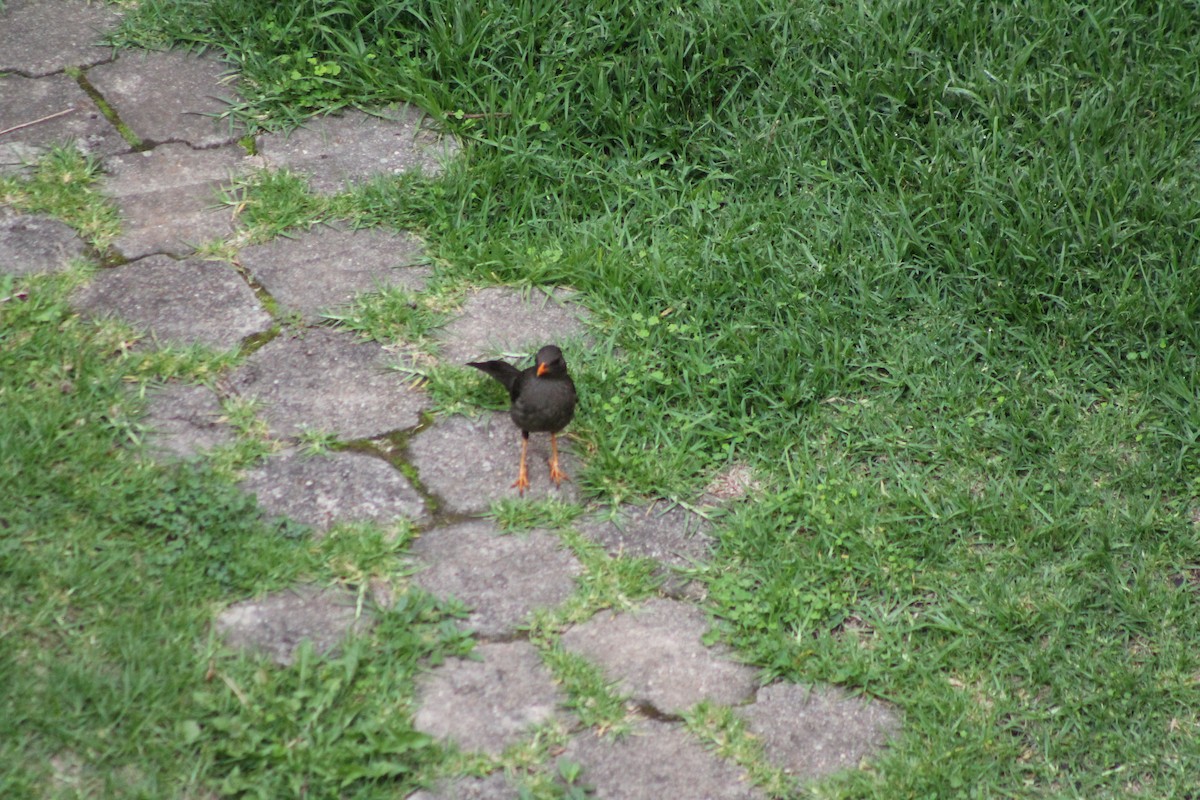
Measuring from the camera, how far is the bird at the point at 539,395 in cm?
381

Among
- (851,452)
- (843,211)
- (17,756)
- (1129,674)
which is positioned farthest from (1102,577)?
(17,756)

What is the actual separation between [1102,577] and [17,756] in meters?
3.11

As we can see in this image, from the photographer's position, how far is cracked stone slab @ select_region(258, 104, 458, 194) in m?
5.04

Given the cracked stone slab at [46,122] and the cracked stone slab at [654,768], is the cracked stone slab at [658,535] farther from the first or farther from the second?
the cracked stone slab at [46,122]

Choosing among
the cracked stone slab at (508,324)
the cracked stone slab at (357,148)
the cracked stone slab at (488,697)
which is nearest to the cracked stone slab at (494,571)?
the cracked stone slab at (488,697)

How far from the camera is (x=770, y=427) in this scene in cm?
423

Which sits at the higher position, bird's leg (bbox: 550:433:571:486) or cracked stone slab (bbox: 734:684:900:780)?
bird's leg (bbox: 550:433:571:486)

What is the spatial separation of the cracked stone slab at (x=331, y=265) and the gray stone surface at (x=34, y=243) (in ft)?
1.99

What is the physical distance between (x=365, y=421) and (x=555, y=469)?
65cm

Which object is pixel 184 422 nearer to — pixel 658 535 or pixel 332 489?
pixel 332 489

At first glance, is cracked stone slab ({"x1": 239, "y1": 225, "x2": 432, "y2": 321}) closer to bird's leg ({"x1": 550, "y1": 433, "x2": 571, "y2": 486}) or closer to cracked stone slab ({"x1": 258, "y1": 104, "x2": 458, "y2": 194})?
cracked stone slab ({"x1": 258, "y1": 104, "x2": 458, "y2": 194})

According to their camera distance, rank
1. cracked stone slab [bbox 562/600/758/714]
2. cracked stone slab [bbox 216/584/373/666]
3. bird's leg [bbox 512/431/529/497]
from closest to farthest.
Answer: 1. cracked stone slab [bbox 216/584/373/666]
2. cracked stone slab [bbox 562/600/758/714]
3. bird's leg [bbox 512/431/529/497]

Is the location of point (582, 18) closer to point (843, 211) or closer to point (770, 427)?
point (843, 211)

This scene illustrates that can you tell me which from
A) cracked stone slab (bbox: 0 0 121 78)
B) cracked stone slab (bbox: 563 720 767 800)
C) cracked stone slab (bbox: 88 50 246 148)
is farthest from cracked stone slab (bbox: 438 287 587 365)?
cracked stone slab (bbox: 0 0 121 78)
